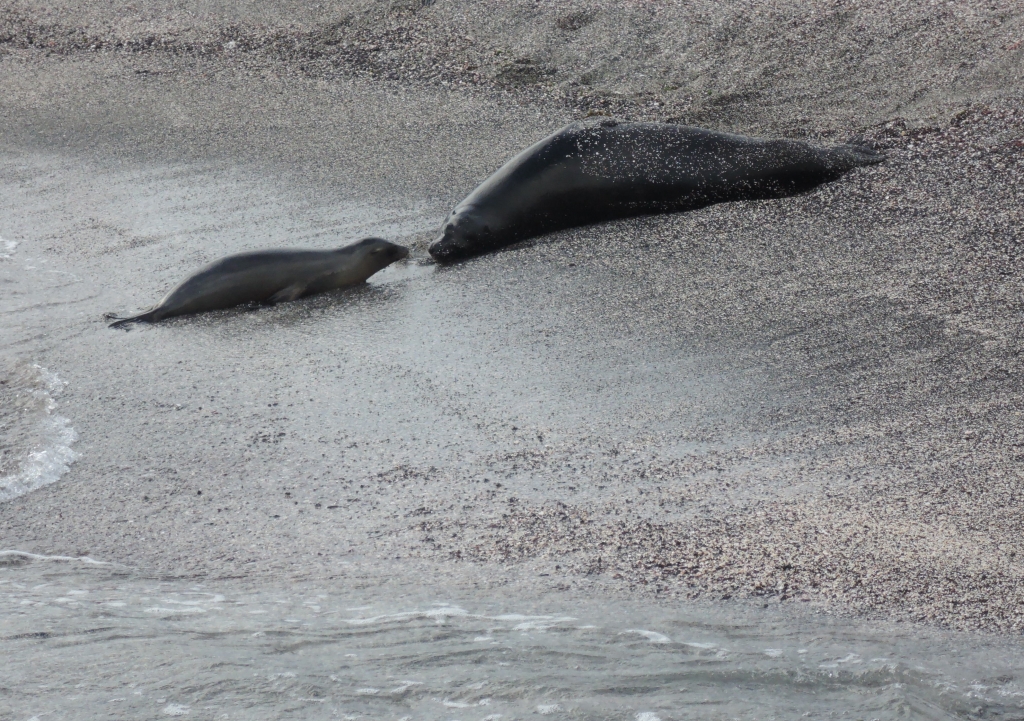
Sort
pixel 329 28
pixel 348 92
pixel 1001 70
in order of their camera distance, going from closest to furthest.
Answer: pixel 1001 70
pixel 348 92
pixel 329 28

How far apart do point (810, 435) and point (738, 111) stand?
11.6 ft

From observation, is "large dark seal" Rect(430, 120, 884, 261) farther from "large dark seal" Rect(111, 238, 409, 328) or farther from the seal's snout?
"large dark seal" Rect(111, 238, 409, 328)

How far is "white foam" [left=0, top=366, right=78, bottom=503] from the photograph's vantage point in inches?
127

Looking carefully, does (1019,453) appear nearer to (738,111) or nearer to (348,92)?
(738,111)

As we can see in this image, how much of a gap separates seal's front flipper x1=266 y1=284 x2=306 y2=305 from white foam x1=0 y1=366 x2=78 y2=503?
1.11 metres

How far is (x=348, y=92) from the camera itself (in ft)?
23.8

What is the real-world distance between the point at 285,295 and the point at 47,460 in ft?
4.89

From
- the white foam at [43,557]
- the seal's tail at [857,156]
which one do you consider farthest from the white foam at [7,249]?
the seal's tail at [857,156]

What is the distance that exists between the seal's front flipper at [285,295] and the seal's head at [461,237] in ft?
2.11

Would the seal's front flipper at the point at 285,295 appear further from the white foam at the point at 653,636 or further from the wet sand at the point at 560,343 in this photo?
the white foam at the point at 653,636

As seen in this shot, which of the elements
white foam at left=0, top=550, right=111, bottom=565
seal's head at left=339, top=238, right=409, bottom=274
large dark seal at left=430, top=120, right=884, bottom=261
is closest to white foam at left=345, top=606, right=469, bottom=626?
white foam at left=0, top=550, right=111, bottom=565

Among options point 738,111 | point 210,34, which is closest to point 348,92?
point 210,34

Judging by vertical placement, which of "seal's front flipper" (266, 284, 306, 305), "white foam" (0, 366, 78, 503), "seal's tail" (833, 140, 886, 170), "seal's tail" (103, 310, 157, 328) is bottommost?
"white foam" (0, 366, 78, 503)

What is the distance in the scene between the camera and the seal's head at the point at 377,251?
489 centimetres
